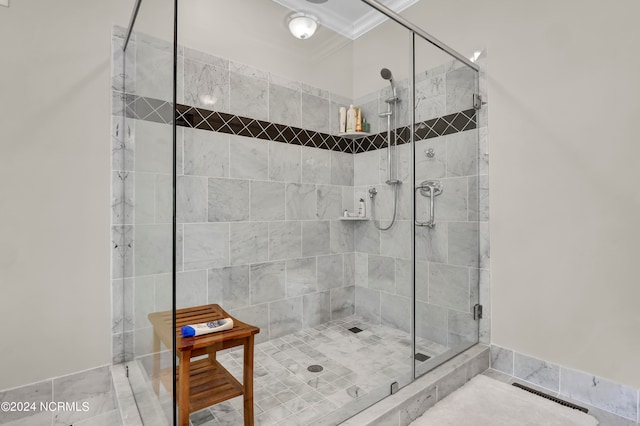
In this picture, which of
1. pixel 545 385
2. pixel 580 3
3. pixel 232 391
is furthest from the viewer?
pixel 545 385

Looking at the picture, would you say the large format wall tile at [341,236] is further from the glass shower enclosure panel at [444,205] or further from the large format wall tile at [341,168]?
the glass shower enclosure panel at [444,205]

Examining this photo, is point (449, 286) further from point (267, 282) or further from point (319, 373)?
Result: point (267, 282)

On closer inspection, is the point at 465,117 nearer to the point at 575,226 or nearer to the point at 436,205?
the point at 436,205

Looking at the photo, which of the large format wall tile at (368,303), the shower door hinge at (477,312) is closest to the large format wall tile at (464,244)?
the shower door hinge at (477,312)

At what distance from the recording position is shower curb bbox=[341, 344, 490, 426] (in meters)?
1.32

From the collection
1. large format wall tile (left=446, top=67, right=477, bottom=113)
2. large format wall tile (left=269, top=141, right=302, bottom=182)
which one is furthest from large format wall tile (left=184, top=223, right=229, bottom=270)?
large format wall tile (left=446, top=67, right=477, bottom=113)

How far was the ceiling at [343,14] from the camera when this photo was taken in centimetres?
160

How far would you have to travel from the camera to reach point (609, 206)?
148 cm

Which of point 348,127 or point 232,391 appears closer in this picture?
point 232,391

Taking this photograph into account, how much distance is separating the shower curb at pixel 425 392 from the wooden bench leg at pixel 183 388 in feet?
1.96

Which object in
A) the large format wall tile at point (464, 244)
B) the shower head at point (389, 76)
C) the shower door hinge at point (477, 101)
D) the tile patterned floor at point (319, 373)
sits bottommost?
the tile patterned floor at point (319, 373)

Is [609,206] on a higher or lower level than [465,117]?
lower

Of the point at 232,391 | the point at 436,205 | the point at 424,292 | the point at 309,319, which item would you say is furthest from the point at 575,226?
the point at 232,391

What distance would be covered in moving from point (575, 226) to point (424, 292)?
80 cm
